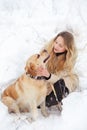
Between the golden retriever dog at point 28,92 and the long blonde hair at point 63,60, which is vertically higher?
the long blonde hair at point 63,60

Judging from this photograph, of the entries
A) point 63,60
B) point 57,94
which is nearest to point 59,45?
point 63,60

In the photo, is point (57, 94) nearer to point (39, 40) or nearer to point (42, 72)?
point (42, 72)

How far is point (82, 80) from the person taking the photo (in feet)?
5.73

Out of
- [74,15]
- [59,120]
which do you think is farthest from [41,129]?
[74,15]

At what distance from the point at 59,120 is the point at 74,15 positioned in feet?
1.28

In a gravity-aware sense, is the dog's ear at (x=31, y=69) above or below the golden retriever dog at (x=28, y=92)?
above

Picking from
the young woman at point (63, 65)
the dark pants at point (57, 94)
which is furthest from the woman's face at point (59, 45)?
the dark pants at point (57, 94)

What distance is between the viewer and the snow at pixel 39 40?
67.2 inches

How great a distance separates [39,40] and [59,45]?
0.08m

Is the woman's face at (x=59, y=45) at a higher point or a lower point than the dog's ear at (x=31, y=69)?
higher

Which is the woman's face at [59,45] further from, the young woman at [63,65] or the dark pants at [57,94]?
the dark pants at [57,94]

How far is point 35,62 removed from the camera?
5.61 ft

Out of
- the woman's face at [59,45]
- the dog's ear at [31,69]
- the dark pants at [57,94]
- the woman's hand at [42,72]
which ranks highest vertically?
the woman's face at [59,45]

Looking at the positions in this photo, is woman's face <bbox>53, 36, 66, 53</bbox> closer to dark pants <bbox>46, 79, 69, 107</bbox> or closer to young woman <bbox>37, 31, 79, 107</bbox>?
young woman <bbox>37, 31, 79, 107</bbox>
